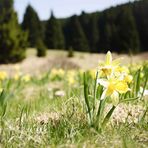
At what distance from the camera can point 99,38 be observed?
56219mm

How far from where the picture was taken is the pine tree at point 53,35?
52844 millimetres

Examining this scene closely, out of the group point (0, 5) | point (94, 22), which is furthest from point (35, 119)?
point (94, 22)

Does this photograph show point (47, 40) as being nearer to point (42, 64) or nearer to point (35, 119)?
point (42, 64)

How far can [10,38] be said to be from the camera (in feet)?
124

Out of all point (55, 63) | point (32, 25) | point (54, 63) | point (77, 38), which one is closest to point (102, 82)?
point (55, 63)

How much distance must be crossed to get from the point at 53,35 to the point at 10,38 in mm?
16110

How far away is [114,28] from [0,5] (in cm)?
1693

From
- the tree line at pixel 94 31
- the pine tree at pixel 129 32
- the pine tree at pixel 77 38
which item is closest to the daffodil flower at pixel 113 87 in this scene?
the tree line at pixel 94 31

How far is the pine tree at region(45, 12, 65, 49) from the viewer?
5284cm

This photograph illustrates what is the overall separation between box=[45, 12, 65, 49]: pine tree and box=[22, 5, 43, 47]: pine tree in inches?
35.3

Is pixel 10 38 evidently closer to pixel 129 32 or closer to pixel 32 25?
pixel 32 25

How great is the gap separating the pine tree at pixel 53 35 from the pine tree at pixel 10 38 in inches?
542

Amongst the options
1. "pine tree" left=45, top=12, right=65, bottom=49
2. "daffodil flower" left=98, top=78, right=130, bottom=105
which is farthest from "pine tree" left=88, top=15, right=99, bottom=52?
"daffodil flower" left=98, top=78, right=130, bottom=105

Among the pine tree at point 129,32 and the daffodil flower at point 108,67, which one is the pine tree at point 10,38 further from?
the daffodil flower at point 108,67
